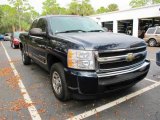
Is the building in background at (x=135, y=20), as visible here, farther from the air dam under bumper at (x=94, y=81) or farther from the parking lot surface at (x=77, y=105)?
the air dam under bumper at (x=94, y=81)

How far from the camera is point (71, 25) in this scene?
558 cm

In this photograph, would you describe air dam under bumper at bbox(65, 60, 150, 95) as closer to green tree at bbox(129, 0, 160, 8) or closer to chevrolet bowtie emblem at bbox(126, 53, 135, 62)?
chevrolet bowtie emblem at bbox(126, 53, 135, 62)

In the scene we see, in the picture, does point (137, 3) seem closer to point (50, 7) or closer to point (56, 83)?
point (50, 7)

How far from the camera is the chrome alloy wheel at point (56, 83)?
4586 millimetres

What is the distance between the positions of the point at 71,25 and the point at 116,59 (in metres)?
1.99

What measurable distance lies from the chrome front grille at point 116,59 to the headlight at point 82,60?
14 cm

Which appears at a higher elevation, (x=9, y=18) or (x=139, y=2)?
(x=139, y=2)

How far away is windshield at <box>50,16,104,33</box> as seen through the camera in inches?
210

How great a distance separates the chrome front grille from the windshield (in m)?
1.64

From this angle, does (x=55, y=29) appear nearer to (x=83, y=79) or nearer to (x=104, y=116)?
(x=83, y=79)

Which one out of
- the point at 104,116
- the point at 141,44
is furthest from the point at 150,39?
the point at 104,116

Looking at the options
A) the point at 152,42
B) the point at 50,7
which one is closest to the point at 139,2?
the point at 50,7

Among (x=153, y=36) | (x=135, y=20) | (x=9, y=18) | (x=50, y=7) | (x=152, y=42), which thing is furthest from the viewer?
(x=50, y=7)

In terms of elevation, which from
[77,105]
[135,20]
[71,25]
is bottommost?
[77,105]
